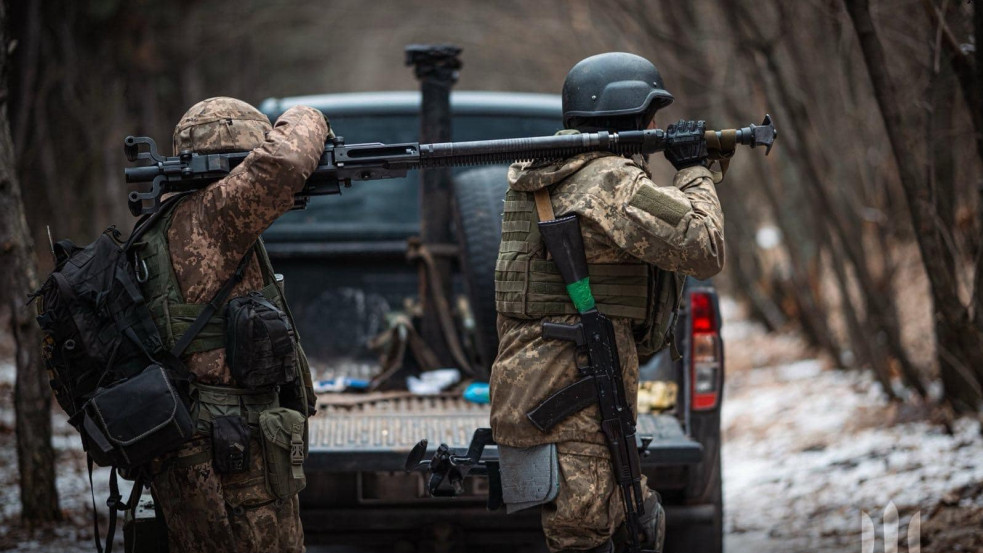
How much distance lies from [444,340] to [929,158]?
7.64ft

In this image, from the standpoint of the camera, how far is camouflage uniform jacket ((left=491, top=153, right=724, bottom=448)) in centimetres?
300

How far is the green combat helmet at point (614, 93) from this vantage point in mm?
3209

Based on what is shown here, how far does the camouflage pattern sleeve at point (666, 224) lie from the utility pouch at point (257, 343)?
952mm

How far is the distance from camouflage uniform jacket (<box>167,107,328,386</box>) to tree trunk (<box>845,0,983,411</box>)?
2.70 m

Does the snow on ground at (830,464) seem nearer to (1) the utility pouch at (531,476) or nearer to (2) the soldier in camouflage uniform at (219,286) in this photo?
(1) the utility pouch at (531,476)

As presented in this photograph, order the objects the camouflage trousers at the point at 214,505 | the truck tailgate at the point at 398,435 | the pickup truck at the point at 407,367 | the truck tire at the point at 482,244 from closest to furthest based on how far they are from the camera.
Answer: the camouflage trousers at the point at 214,505 → the truck tailgate at the point at 398,435 → the pickup truck at the point at 407,367 → the truck tire at the point at 482,244

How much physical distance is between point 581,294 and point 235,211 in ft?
3.27

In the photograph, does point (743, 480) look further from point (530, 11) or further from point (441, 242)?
point (530, 11)

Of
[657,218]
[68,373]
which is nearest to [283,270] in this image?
[68,373]

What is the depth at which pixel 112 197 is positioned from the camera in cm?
1262

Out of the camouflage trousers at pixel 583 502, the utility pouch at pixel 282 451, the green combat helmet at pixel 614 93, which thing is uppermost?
the green combat helmet at pixel 614 93

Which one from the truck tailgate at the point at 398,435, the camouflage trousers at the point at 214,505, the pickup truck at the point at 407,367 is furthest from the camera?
the pickup truck at the point at 407,367

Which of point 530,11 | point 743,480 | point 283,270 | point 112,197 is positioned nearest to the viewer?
point 283,270

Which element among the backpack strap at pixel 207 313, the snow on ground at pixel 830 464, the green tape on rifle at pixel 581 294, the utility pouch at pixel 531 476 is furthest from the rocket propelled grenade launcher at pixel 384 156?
the snow on ground at pixel 830 464
